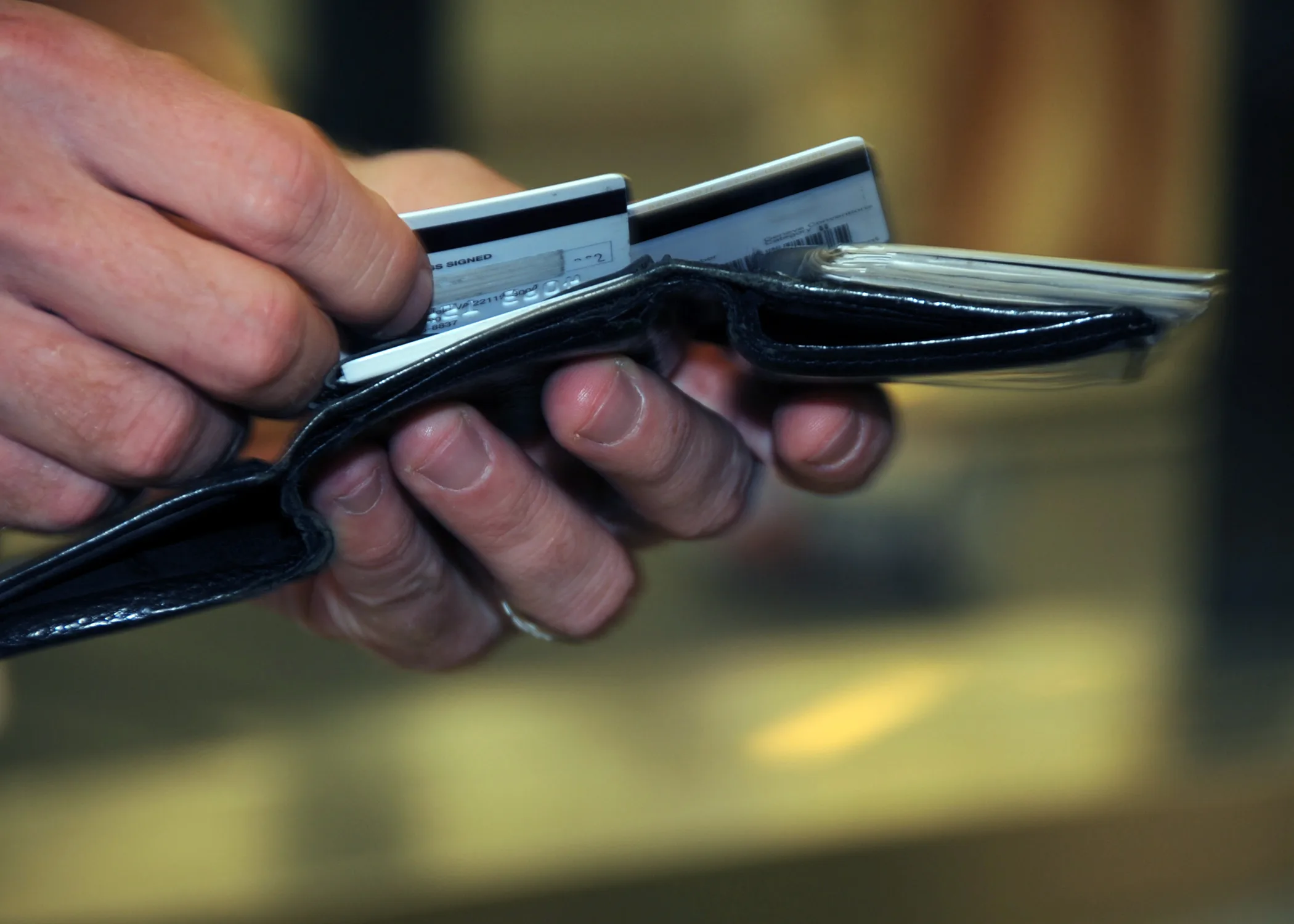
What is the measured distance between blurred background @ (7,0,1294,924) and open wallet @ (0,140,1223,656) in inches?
22.9

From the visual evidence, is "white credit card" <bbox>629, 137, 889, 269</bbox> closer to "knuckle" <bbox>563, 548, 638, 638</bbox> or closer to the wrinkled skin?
the wrinkled skin

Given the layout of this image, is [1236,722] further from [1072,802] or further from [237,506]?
[237,506]

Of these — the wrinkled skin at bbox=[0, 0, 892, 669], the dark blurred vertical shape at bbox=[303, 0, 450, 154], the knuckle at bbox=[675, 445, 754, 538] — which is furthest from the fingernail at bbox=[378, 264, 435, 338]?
the dark blurred vertical shape at bbox=[303, 0, 450, 154]

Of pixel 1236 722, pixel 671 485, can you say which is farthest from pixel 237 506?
pixel 1236 722

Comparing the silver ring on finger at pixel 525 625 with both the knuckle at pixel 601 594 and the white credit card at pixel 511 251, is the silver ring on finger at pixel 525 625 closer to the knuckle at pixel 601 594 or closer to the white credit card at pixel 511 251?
the knuckle at pixel 601 594

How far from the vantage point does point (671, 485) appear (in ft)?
1.19

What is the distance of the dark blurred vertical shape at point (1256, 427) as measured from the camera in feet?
2.92

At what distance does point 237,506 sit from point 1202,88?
954 mm

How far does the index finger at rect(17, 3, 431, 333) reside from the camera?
24cm

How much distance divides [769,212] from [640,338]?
53 mm

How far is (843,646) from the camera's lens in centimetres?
91

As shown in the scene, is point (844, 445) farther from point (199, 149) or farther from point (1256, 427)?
point (1256, 427)

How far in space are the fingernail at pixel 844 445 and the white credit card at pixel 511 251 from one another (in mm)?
125

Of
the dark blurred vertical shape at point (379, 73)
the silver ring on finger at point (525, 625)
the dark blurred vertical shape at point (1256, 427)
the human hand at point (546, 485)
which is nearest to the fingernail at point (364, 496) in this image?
the human hand at point (546, 485)
